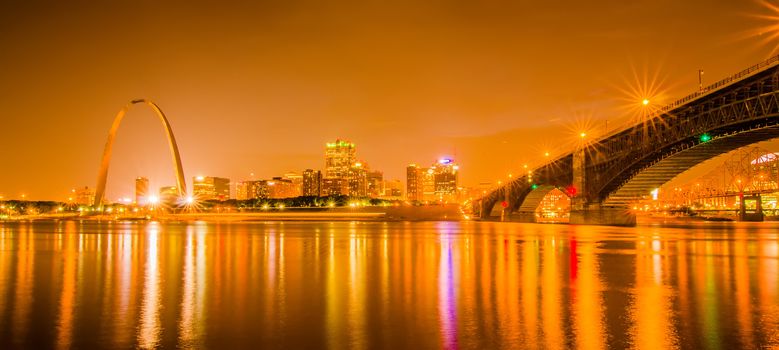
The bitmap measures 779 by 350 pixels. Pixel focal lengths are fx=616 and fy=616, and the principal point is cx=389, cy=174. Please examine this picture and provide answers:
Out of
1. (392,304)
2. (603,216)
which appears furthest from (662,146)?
(392,304)

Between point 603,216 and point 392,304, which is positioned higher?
point 603,216

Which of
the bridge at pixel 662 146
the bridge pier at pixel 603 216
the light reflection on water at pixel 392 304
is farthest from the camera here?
the bridge pier at pixel 603 216

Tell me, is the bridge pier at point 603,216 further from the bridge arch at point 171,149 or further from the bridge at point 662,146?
the bridge arch at point 171,149

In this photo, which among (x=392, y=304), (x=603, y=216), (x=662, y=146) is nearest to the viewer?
(x=392, y=304)

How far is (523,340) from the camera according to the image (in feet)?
31.4

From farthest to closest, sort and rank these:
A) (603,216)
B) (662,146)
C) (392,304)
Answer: (603,216) < (662,146) < (392,304)

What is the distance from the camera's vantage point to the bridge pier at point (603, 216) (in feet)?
281

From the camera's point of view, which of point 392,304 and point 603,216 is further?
point 603,216

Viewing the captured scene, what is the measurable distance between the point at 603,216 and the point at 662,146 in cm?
1778

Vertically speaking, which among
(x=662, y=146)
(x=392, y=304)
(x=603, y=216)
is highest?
(x=662, y=146)

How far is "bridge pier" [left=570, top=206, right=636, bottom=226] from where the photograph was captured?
85500mm

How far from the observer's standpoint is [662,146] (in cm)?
7275

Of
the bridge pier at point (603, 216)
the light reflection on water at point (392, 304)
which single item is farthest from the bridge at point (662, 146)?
the light reflection on water at point (392, 304)

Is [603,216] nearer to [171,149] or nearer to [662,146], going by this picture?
[662,146]
